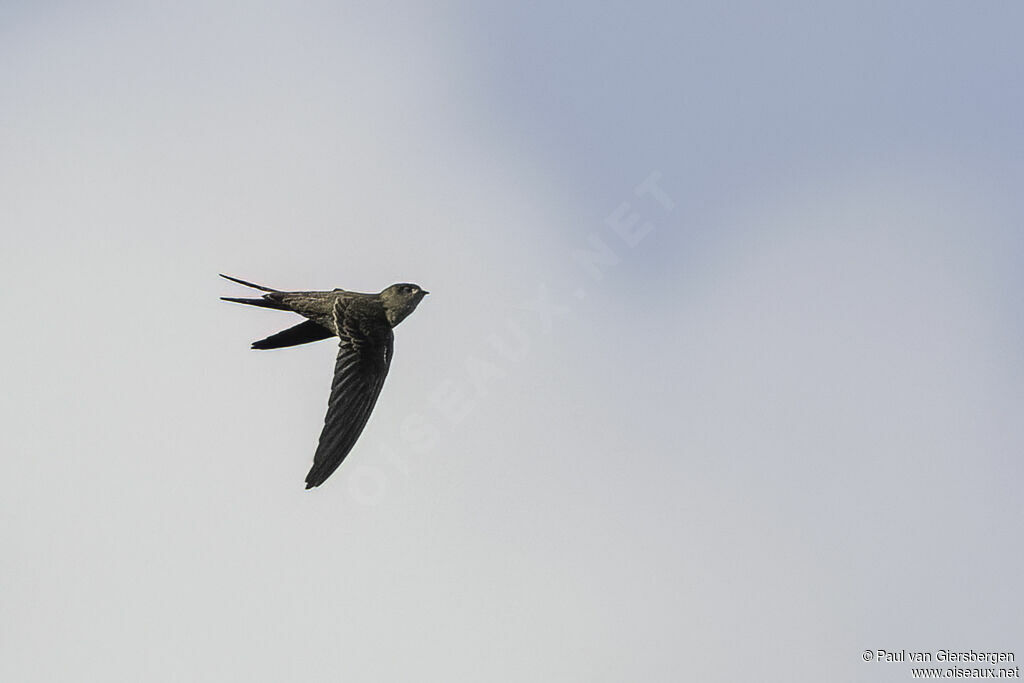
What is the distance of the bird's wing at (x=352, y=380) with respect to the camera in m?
18.6

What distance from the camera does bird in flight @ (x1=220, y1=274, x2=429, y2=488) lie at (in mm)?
19172

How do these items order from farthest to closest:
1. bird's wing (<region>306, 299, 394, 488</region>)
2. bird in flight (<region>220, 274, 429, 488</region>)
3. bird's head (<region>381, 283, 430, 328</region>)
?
1. bird's head (<region>381, 283, 430, 328</region>)
2. bird in flight (<region>220, 274, 429, 488</region>)
3. bird's wing (<region>306, 299, 394, 488</region>)

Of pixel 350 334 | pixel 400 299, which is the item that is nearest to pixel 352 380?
pixel 350 334

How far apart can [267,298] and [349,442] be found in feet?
11.5

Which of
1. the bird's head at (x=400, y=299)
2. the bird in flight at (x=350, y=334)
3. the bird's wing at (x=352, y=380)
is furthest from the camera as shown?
the bird's head at (x=400, y=299)

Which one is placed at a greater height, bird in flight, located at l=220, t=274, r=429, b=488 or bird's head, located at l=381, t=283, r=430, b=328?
bird's head, located at l=381, t=283, r=430, b=328

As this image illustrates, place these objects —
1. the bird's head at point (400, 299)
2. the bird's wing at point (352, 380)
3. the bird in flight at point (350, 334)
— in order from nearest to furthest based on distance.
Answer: the bird's wing at point (352, 380) → the bird in flight at point (350, 334) → the bird's head at point (400, 299)

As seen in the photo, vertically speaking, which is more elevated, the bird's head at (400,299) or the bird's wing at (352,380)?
the bird's head at (400,299)

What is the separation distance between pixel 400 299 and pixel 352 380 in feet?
5.57

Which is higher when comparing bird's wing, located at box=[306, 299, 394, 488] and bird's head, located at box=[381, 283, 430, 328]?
bird's head, located at box=[381, 283, 430, 328]

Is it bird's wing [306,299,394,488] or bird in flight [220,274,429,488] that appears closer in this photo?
bird's wing [306,299,394,488]

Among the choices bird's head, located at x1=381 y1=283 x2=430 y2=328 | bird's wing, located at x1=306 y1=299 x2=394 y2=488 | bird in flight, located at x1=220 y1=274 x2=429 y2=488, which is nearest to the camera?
bird's wing, located at x1=306 y1=299 x2=394 y2=488

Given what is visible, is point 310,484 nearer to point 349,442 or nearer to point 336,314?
point 349,442

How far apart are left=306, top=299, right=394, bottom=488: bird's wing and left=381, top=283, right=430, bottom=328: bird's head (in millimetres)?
304
